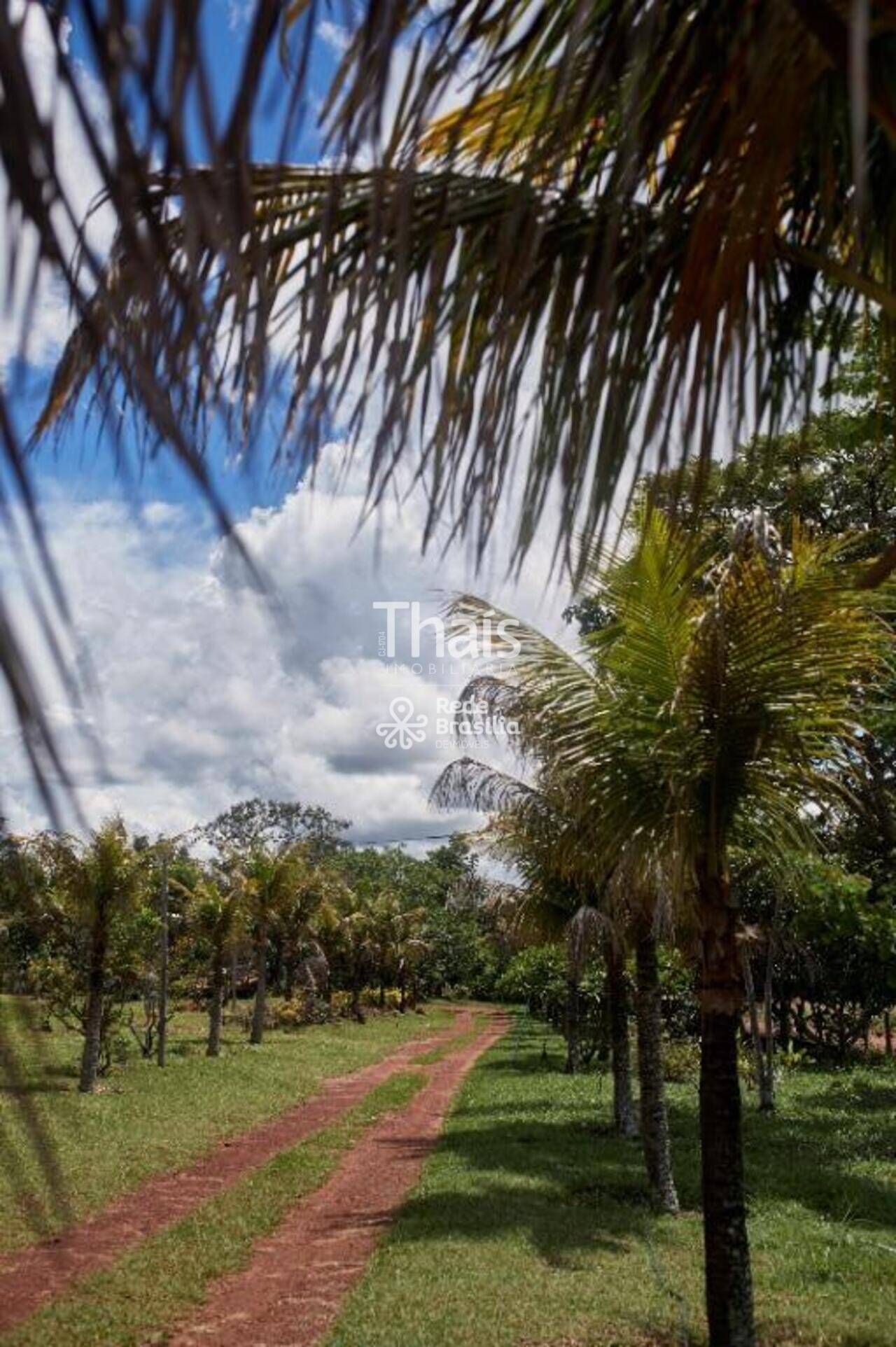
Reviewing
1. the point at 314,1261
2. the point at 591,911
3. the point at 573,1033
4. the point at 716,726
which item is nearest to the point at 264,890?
the point at 573,1033

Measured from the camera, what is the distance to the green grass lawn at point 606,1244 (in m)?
7.43

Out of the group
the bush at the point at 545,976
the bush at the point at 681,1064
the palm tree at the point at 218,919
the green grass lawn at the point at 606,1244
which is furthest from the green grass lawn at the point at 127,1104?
the bush at the point at 681,1064

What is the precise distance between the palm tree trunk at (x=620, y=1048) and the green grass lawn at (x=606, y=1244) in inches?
17.0

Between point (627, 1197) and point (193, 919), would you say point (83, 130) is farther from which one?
point (193, 919)

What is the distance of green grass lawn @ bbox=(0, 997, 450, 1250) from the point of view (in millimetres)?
543

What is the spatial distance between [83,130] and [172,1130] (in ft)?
55.7

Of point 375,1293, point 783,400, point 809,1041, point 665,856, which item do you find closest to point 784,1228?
point 375,1293

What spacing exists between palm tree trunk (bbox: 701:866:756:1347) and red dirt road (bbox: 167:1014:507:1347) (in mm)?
3035

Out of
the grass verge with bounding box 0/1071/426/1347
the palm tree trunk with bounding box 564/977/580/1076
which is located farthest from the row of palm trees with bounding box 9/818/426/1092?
the palm tree trunk with bounding box 564/977/580/1076

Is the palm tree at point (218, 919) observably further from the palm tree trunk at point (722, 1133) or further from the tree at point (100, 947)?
the palm tree trunk at point (722, 1133)

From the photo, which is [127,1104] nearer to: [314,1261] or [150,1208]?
[150,1208]

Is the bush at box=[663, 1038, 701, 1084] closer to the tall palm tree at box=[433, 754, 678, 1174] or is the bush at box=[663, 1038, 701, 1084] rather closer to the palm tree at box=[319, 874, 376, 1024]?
the tall palm tree at box=[433, 754, 678, 1174]

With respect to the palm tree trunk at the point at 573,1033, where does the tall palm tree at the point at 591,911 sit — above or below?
above

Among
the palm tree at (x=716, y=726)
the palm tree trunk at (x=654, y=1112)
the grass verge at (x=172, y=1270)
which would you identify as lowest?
the grass verge at (x=172, y=1270)
